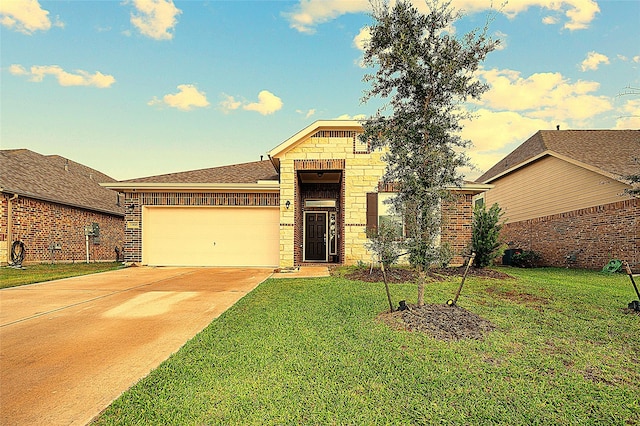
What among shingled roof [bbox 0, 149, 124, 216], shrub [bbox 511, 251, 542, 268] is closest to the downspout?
shingled roof [bbox 0, 149, 124, 216]

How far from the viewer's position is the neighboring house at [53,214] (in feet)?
44.1

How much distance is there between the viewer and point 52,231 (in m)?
15.3

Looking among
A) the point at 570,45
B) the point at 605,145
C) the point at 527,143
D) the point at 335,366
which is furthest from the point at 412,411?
the point at 527,143

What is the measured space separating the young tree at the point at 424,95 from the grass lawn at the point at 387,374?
4.98 ft

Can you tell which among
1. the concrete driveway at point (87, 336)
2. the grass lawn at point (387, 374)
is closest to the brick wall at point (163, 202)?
the concrete driveway at point (87, 336)

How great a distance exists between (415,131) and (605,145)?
49.7ft

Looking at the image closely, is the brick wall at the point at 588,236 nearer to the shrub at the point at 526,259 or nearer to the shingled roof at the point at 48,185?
the shrub at the point at 526,259

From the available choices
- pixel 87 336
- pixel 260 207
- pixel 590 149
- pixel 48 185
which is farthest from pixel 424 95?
pixel 48 185

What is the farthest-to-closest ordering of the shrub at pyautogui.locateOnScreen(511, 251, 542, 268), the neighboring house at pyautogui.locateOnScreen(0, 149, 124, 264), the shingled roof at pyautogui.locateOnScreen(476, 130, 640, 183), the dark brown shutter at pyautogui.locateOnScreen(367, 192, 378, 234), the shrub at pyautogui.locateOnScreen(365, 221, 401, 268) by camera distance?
the shrub at pyautogui.locateOnScreen(511, 251, 542, 268) < the neighboring house at pyautogui.locateOnScreen(0, 149, 124, 264) < the shingled roof at pyautogui.locateOnScreen(476, 130, 640, 183) < the dark brown shutter at pyautogui.locateOnScreen(367, 192, 378, 234) < the shrub at pyautogui.locateOnScreen(365, 221, 401, 268)

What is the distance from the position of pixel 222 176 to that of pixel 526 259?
41.5 feet

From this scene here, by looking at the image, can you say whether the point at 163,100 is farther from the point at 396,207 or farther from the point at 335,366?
the point at 335,366

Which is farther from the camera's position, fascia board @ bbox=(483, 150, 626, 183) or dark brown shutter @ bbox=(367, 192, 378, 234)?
fascia board @ bbox=(483, 150, 626, 183)

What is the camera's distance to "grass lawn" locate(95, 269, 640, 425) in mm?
2626

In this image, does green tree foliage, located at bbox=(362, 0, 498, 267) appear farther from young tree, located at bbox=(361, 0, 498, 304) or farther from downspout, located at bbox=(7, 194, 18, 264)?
downspout, located at bbox=(7, 194, 18, 264)
